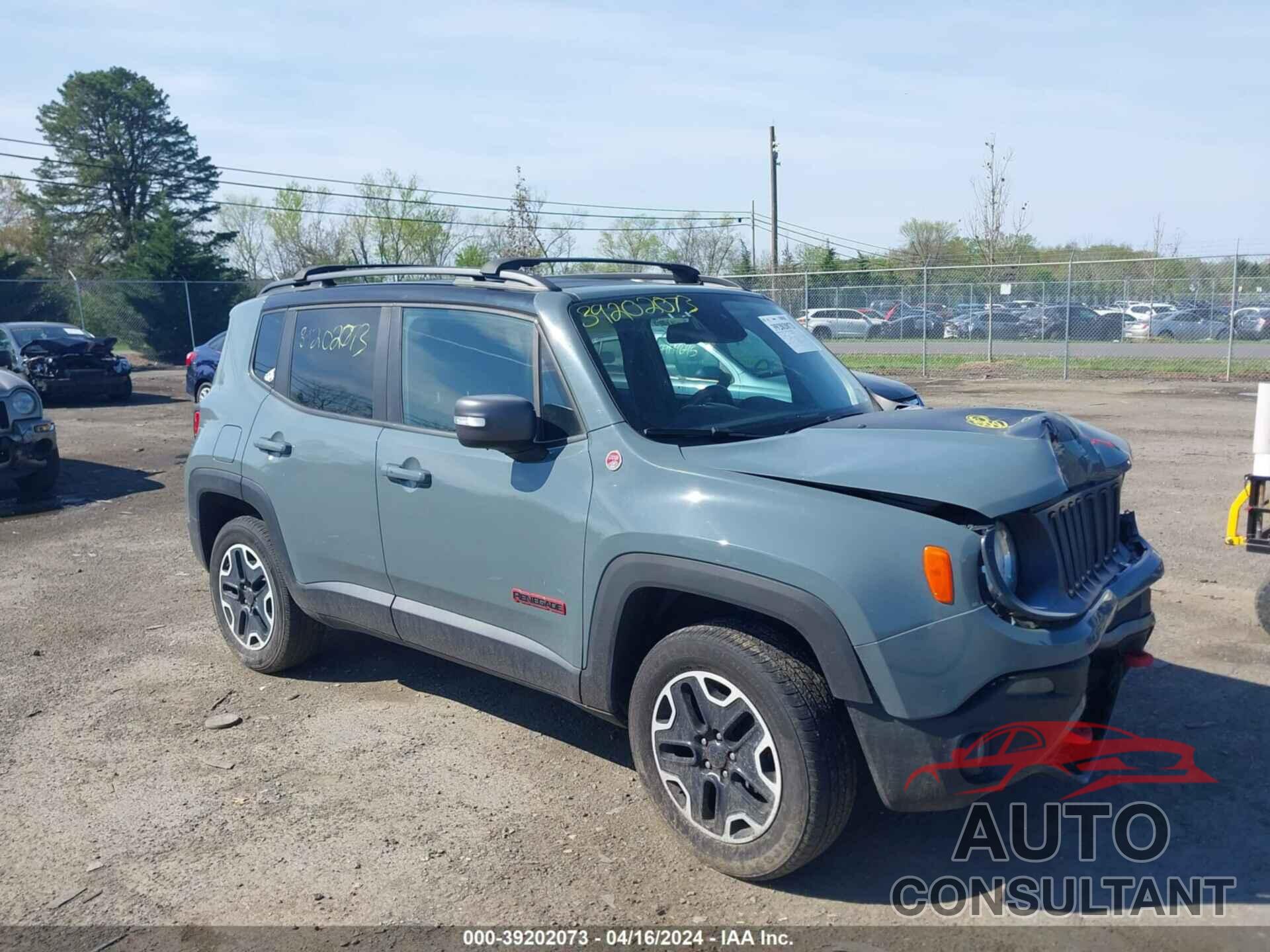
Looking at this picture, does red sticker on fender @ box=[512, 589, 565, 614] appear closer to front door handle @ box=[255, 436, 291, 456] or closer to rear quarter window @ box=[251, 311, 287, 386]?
front door handle @ box=[255, 436, 291, 456]

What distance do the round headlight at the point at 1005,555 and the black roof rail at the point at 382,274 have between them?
1.91 m

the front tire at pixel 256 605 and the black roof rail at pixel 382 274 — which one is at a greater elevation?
the black roof rail at pixel 382 274

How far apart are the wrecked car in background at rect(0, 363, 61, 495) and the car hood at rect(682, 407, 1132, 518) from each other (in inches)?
325

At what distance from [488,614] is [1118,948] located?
236 cm

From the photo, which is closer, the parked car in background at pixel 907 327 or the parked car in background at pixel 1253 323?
the parked car in background at pixel 1253 323

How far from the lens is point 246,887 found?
358cm

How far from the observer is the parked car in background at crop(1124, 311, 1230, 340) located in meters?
22.4

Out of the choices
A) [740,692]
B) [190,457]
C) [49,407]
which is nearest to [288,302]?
[190,457]

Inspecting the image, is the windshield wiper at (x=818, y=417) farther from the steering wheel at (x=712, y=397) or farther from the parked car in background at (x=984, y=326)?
the parked car in background at (x=984, y=326)

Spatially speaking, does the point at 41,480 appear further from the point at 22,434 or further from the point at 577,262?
the point at 577,262

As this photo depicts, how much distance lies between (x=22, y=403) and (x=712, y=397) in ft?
26.8

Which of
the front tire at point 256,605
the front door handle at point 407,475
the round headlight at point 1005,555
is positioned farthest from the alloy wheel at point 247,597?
the round headlight at point 1005,555

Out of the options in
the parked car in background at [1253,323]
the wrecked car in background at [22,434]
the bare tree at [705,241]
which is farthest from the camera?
the bare tree at [705,241]

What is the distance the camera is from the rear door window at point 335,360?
4.77m
